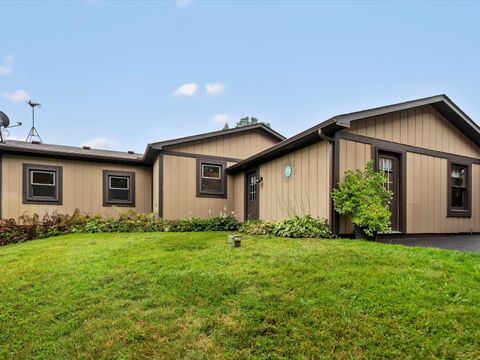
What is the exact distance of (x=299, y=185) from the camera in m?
8.05

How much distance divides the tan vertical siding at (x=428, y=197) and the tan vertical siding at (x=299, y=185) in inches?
95.0

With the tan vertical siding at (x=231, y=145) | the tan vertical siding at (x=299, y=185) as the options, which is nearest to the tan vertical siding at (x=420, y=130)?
the tan vertical siding at (x=299, y=185)

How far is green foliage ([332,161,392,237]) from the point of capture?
6.23 meters

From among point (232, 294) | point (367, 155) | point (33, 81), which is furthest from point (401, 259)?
point (33, 81)

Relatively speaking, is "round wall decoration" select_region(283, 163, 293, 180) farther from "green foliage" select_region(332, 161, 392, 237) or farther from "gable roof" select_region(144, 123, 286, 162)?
"gable roof" select_region(144, 123, 286, 162)

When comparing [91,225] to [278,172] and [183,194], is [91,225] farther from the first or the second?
Answer: [278,172]

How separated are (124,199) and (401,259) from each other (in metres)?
10.3

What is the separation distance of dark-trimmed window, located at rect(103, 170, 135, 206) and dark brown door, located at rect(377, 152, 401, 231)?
9.02 meters

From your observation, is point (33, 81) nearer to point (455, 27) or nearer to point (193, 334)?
point (193, 334)

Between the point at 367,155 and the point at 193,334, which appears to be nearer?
the point at 193,334

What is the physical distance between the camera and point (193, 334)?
2.63 m

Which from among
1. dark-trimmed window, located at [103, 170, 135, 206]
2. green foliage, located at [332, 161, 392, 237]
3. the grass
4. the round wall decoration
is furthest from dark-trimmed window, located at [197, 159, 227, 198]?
the grass

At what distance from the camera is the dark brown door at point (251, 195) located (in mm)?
10469

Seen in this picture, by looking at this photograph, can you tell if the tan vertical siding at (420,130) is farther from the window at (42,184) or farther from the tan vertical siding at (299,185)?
the window at (42,184)
